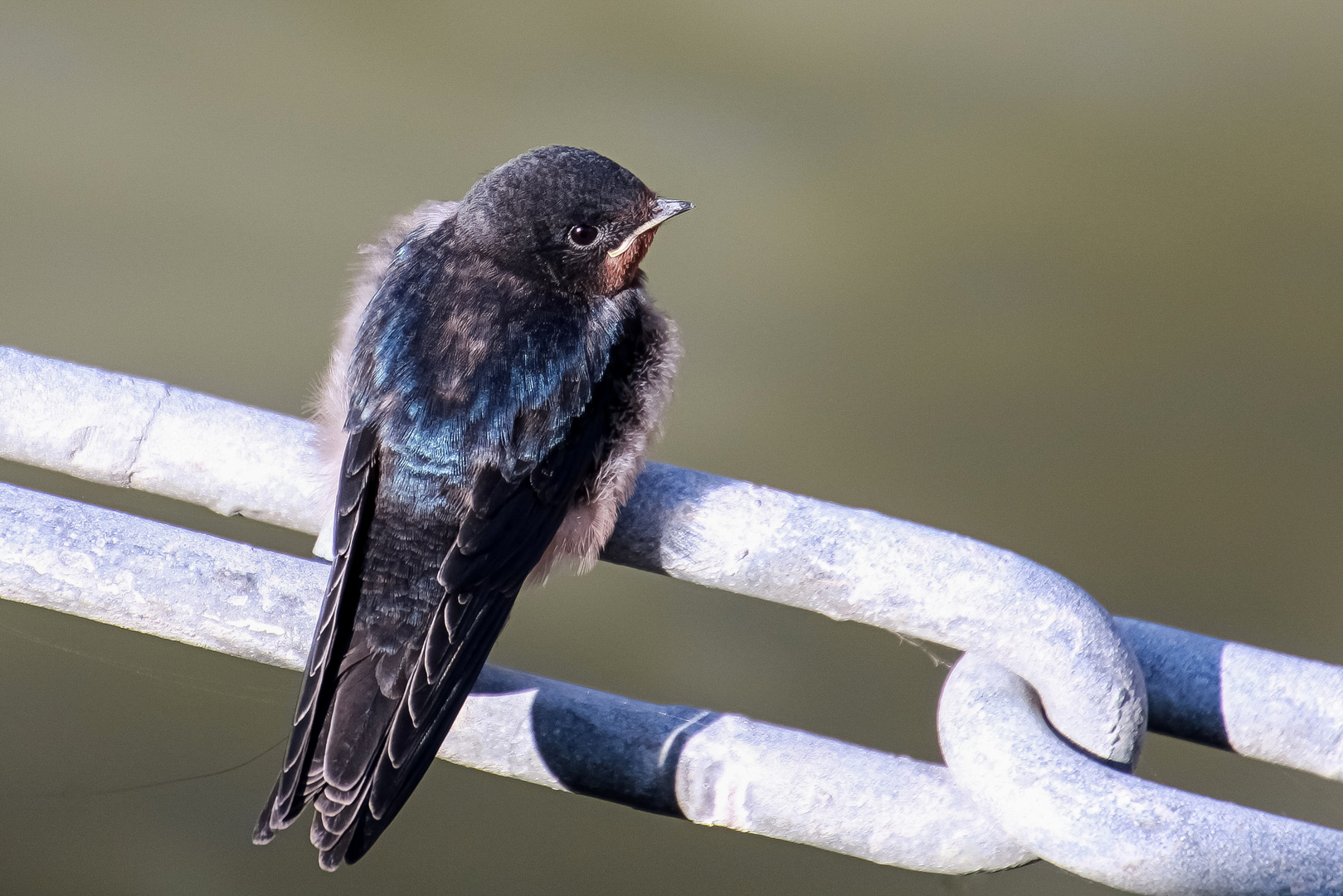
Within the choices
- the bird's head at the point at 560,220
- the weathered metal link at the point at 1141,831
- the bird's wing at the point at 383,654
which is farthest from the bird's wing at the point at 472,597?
the weathered metal link at the point at 1141,831

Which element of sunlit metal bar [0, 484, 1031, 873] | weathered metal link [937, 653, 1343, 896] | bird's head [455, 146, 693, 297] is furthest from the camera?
bird's head [455, 146, 693, 297]

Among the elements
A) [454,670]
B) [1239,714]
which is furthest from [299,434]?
[1239,714]

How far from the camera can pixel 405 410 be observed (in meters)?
1.14

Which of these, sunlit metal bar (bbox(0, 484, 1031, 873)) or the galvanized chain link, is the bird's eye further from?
sunlit metal bar (bbox(0, 484, 1031, 873))

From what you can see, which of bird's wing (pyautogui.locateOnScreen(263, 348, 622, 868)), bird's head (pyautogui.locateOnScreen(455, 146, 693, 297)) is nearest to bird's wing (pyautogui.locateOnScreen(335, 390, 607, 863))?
bird's wing (pyautogui.locateOnScreen(263, 348, 622, 868))

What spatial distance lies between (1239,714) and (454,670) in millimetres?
560

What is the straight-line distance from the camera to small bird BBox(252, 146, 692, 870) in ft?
3.11

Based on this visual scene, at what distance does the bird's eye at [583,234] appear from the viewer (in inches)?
50.8

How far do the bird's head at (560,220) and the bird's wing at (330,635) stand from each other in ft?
0.90

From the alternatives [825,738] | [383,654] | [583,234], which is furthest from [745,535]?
[583,234]

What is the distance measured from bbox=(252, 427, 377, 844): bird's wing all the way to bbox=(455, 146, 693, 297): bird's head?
0.27 meters

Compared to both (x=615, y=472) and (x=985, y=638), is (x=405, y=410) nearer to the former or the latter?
(x=615, y=472)

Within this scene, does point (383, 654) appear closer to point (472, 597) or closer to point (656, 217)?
point (472, 597)

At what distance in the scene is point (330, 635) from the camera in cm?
97
